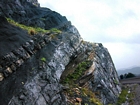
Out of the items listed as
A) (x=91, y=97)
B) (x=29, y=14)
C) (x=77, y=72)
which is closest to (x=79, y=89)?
(x=91, y=97)

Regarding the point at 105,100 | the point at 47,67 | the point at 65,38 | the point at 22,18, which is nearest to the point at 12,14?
the point at 22,18

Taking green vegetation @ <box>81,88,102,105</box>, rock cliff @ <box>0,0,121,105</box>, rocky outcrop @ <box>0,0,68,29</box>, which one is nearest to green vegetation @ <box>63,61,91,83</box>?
rock cliff @ <box>0,0,121,105</box>

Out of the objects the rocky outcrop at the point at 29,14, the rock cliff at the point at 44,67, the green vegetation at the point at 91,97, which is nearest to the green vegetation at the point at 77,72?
the rock cliff at the point at 44,67

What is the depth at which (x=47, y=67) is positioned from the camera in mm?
13523

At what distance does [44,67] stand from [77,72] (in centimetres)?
581

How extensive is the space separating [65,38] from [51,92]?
6431 millimetres

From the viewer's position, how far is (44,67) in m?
13.3

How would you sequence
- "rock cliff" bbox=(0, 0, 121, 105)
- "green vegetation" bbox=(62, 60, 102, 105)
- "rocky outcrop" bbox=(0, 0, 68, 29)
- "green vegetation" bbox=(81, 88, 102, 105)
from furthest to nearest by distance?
"rocky outcrop" bbox=(0, 0, 68, 29) < "green vegetation" bbox=(81, 88, 102, 105) < "green vegetation" bbox=(62, 60, 102, 105) < "rock cliff" bbox=(0, 0, 121, 105)

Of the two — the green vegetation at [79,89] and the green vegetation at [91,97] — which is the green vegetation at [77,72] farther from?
the green vegetation at [91,97]

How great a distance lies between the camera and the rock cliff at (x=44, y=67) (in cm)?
1124

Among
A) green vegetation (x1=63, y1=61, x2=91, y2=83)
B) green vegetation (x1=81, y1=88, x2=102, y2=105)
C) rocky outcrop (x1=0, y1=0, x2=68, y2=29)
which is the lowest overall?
green vegetation (x1=81, y1=88, x2=102, y2=105)

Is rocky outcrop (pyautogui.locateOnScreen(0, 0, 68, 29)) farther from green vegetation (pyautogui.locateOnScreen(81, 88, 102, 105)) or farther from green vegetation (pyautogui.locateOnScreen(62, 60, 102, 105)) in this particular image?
green vegetation (pyautogui.locateOnScreen(81, 88, 102, 105))

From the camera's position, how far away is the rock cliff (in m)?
11.2

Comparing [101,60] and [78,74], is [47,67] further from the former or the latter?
[101,60]
